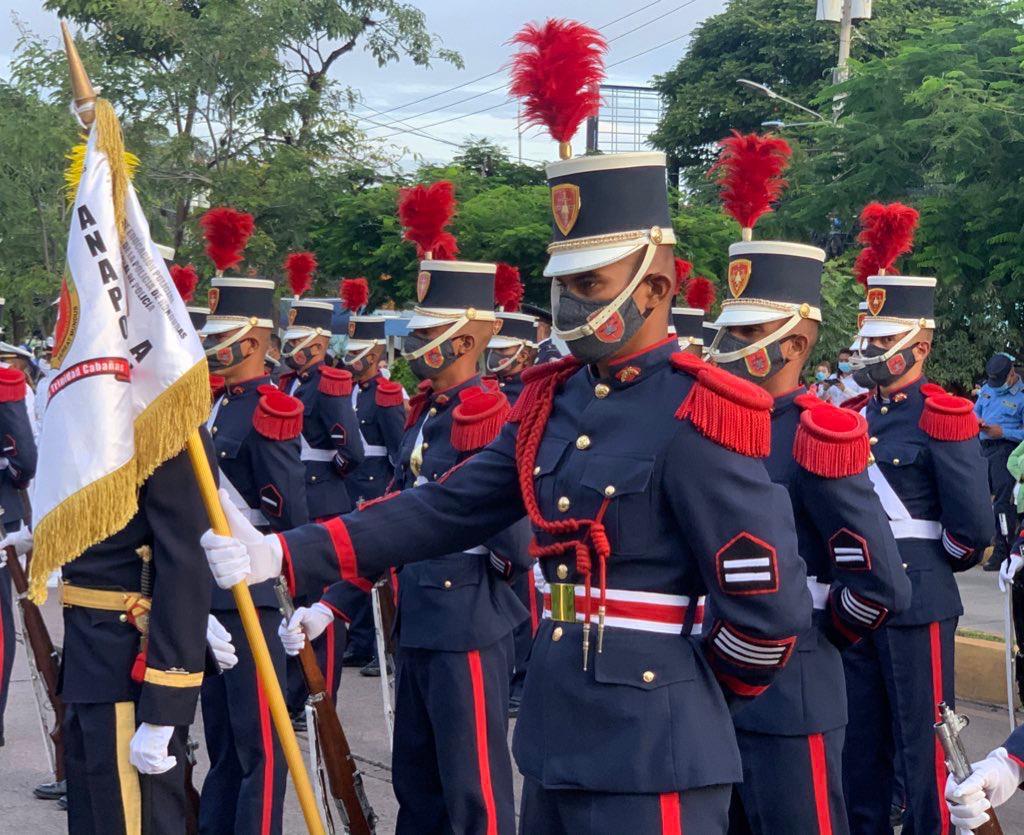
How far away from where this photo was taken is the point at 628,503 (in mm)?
3266

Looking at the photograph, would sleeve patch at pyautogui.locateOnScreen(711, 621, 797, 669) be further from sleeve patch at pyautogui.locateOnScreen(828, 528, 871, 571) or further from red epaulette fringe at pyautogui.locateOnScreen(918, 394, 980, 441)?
red epaulette fringe at pyautogui.locateOnScreen(918, 394, 980, 441)

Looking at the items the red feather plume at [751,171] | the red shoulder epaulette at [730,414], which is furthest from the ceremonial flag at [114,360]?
the red feather plume at [751,171]

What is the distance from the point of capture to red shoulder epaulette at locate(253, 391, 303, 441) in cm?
608

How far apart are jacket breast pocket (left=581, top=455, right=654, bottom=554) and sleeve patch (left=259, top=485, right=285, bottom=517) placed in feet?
10.0

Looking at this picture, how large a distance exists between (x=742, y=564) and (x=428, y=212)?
11.5 feet

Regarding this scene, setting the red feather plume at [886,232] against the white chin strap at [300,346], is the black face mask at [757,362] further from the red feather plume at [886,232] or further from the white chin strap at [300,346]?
the white chin strap at [300,346]

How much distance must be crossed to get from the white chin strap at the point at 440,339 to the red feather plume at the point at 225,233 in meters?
1.50

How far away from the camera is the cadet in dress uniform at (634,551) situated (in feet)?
10.5

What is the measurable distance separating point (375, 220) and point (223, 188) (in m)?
2.01

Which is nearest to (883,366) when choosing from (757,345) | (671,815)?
(757,345)

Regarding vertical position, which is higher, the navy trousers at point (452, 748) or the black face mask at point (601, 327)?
the black face mask at point (601, 327)

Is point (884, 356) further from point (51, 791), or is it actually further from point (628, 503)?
point (51, 791)

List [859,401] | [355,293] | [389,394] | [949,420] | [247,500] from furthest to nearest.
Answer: [355,293] → [389,394] → [859,401] → [247,500] → [949,420]

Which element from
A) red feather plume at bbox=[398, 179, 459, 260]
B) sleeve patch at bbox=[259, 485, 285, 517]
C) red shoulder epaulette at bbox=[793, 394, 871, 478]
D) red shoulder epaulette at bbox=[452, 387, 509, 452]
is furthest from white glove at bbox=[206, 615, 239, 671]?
red feather plume at bbox=[398, 179, 459, 260]
